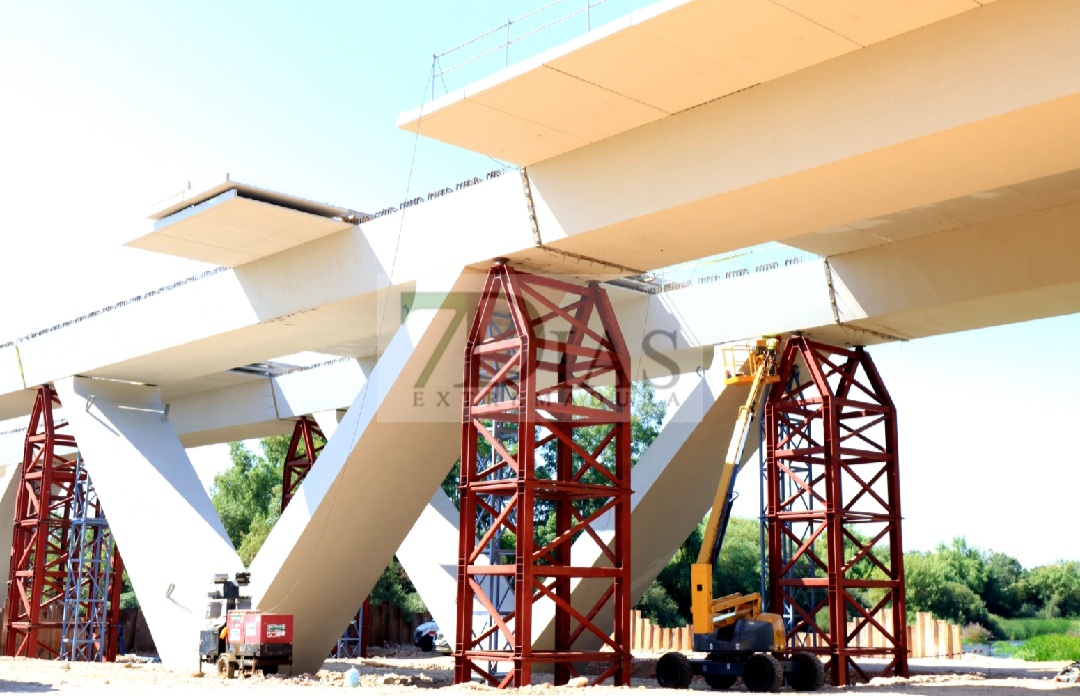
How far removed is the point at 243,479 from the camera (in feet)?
254

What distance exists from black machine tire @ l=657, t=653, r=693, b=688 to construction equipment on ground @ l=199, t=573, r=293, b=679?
8123 mm

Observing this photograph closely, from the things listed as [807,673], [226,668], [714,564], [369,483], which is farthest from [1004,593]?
[226,668]

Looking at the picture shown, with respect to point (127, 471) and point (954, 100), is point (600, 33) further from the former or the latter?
point (127, 471)

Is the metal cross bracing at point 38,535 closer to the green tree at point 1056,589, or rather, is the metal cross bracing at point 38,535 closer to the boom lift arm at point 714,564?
the boom lift arm at point 714,564

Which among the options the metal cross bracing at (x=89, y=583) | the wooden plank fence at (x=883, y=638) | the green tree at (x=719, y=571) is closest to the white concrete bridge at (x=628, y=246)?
the metal cross bracing at (x=89, y=583)

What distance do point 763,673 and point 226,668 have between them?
11687 millimetres

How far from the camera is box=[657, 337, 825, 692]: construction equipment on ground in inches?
909

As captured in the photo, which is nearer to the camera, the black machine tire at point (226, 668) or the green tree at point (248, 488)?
the black machine tire at point (226, 668)

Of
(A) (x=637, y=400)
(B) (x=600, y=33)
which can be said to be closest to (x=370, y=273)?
(B) (x=600, y=33)

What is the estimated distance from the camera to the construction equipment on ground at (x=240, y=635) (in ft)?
81.6

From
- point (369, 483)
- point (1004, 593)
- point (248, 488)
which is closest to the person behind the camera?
point (369, 483)

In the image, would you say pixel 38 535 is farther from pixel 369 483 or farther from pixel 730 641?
pixel 730 641

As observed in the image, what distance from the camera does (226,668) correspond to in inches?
1009

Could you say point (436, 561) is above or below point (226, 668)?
above
